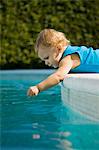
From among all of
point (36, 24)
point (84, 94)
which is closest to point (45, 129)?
point (84, 94)

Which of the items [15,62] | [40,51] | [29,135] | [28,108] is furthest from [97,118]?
[15,62]

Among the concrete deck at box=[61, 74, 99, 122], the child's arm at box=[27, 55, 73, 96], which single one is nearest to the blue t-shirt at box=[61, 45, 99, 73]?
the child's arm at box=[27, 55, 73, 96]

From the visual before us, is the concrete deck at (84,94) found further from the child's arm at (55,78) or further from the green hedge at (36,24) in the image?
the green hedge at (36,24)

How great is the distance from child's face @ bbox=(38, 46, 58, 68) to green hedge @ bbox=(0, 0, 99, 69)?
28.7 feet

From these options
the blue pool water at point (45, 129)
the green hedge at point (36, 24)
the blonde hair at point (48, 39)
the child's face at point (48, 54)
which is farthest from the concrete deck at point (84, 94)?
the green hedge at point (36, 24)

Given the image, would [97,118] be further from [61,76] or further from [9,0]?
[9,0]

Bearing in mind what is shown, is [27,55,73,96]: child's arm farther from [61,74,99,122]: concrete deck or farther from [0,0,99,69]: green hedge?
[0,0,99,69]: green hedge

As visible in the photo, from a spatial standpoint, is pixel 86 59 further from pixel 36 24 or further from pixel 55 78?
pixel 36 24

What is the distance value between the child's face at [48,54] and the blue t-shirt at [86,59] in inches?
6.8

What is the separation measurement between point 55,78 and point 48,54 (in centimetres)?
26

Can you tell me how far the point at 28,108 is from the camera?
3.93 metres

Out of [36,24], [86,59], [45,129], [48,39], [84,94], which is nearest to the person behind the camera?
[45,129]

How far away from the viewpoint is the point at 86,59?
12.3 feet

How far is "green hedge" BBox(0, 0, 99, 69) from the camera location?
1227 centimetres
